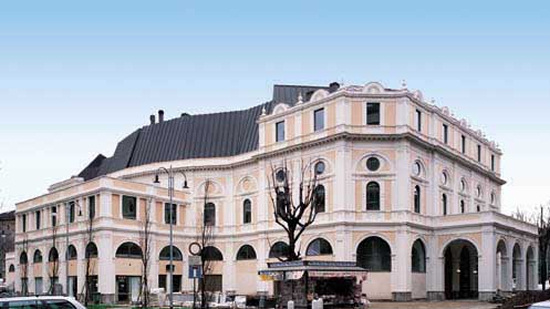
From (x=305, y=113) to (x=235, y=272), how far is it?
57.7ft

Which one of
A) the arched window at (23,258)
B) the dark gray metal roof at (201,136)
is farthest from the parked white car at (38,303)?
the arched window at (23,258)

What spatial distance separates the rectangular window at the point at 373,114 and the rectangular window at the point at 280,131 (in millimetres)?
9111

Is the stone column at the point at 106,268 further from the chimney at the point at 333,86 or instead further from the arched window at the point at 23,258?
the chimney at the point at 333,86

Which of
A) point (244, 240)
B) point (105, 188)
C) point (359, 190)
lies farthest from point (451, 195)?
point (105, 188)

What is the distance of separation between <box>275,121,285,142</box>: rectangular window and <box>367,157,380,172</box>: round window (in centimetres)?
926

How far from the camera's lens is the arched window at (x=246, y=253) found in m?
65.2

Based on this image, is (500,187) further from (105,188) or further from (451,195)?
(105,188)

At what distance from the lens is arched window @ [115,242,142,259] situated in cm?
6175

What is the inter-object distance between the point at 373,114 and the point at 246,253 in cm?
1913

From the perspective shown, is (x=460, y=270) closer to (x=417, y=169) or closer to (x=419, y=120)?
(x=417, y=169)

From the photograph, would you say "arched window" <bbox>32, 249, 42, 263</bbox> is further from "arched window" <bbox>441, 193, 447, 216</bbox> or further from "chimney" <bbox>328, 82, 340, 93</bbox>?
"arched window" <bbox>441, 193, 447, 216</bbox>

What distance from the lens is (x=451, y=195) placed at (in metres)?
62.5

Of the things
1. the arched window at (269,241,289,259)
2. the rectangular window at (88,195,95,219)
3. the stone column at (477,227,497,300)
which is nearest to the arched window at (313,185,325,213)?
the arched window at (269,241,289,259)

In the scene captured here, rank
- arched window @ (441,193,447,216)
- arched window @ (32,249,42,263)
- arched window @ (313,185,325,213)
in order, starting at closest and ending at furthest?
arched window @ (313,185,325,213), arched window @ (441,193,447,216), arched window @ (32,249,42,263)
